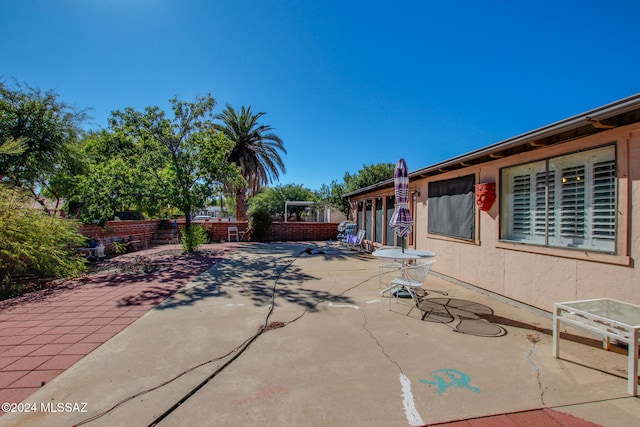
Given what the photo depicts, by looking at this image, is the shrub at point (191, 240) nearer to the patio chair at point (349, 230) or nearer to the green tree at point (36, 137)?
the green tree at point (36, 137)

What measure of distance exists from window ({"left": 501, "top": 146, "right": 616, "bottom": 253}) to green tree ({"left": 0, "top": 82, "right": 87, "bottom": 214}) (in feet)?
33.8

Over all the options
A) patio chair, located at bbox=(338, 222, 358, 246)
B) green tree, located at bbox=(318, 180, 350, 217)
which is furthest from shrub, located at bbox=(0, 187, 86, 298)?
green tree, located at bbox=(318, 180, 350, 217)

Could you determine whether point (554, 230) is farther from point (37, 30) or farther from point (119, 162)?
point (37, 30)

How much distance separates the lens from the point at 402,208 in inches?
217

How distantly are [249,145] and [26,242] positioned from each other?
1219cm

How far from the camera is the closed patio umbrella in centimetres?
540

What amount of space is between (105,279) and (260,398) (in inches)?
244

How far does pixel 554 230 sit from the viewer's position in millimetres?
4117

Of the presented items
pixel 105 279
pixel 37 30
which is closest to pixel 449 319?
pixel 105 279

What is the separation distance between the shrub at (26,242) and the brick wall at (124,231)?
3.69 meters

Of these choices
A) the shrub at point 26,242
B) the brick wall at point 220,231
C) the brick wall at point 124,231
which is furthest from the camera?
the brick wall at point 220,231

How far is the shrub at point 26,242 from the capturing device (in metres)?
5.29

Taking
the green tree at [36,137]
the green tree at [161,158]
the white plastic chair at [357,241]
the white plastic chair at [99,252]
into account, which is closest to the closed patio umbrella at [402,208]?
the white plastic chair at [357,241]

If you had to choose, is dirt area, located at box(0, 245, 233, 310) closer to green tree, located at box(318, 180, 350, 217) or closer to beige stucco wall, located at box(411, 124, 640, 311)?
beige stucco wall, located at box(411, 124, 640, 311)
